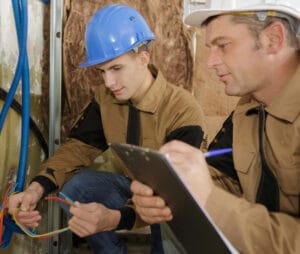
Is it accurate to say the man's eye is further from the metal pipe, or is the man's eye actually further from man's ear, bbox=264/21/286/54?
the metal pipe

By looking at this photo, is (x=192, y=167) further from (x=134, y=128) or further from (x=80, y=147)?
(x=80, y=147)

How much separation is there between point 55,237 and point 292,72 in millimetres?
1251

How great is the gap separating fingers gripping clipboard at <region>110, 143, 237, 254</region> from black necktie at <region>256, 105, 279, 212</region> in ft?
0.77

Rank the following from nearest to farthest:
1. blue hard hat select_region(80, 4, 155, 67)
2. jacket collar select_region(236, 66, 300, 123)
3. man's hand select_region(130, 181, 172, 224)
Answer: man's hand select_region(130, 181, 172, 224), jacket collar select_region(236, 66, 300, 123), blue hard hat select_region(80, 4, 155, 67)

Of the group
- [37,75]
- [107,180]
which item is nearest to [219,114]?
[107,180]

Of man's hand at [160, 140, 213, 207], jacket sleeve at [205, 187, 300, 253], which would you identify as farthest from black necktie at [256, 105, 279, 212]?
man's hand at [160, 140, 213, 207]

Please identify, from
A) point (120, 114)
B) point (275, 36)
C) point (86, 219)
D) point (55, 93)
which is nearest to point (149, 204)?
point (86, 219)

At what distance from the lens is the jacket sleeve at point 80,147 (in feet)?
4.68

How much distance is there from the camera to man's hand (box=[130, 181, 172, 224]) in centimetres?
80

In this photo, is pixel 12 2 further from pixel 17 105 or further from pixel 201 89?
pixel 201 89

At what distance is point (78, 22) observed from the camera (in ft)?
5.57

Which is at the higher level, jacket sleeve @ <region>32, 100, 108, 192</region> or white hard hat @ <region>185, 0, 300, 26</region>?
white hard hat @ <region>185, 0, 300, 26</region>

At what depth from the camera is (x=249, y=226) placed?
0.73 metres

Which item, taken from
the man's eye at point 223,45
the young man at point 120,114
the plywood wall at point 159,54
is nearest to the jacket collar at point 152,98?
the young man at point 120,114
